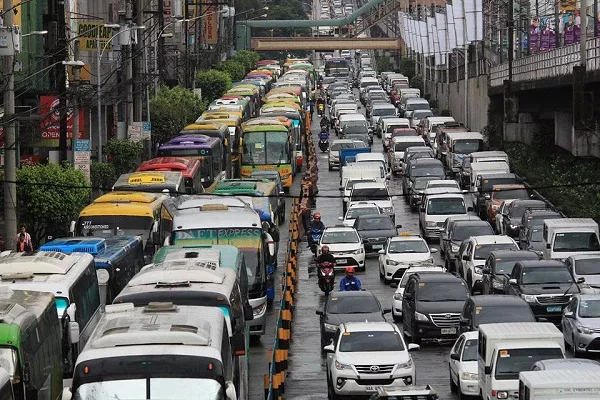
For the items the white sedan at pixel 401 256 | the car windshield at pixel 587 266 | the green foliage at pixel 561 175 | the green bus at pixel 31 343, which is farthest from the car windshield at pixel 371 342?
the green foliage at pixel 561 175

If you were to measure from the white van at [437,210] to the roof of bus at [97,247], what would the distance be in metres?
19.2

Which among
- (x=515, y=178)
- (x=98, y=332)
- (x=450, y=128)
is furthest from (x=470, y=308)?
(x=450, y=128)

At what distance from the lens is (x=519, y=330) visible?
26.3m

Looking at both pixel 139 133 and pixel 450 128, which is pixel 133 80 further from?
pixel 450 128

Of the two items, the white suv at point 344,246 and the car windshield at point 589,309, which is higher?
the car windshield at point 589,309

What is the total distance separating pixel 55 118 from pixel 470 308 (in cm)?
1988

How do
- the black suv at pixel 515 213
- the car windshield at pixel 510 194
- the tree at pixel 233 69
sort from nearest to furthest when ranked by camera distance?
the black suv at pixel 515 213
the car windshield at pixel 510 194
the tree at pixel 233 69

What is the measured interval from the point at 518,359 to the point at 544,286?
9.45 metres

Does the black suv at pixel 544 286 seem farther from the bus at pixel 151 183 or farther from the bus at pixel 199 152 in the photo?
the bus at pixel 199 152

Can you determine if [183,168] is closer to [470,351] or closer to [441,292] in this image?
[441,292]

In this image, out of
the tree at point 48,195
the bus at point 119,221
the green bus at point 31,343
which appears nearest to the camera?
the green bus at point 31,343

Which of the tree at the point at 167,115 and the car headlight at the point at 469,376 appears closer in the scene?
the car headlight at the point at 469,376

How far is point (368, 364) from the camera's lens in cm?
2783

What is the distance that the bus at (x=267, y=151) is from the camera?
64125mm
